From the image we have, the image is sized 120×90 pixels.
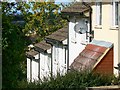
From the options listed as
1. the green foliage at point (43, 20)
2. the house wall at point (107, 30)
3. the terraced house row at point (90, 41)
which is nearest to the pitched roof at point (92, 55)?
the terraced house row at point (90, 41)

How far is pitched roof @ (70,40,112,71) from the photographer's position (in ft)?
28.9

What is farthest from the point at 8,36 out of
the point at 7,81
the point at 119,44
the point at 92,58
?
the point at 119,44

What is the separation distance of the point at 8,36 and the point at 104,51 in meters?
2.40

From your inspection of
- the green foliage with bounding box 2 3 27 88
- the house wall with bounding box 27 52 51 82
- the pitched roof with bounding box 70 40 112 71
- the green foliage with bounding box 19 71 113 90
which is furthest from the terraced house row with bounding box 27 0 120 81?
the green foliage with bounding box 2 3 27 88

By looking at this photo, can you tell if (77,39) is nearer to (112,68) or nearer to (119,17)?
(112,68)

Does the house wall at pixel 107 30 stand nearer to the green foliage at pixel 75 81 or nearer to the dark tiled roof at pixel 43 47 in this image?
the green foliage at pixel 75 81

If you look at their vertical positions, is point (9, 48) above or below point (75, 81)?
above

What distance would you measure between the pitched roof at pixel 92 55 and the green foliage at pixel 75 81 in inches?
36.6

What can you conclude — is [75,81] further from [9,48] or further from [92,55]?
[9,48]

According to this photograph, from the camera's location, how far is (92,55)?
9.46 meters

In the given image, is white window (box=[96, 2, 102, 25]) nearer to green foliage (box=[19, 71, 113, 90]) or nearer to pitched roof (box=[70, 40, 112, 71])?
pitched roof (box=[70, 40, 112, 71])

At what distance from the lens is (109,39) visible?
898cm

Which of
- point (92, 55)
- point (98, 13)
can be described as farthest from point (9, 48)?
point (98, 13)

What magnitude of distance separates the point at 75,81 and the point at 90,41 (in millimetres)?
3628
